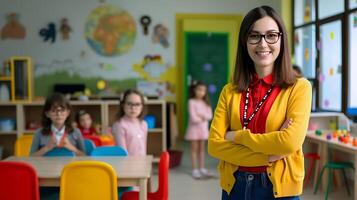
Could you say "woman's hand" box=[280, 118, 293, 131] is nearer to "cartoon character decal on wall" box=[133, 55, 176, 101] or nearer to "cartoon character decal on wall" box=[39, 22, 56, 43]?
"cartoon character decal on wall" box=[133, 55, 176, 101]

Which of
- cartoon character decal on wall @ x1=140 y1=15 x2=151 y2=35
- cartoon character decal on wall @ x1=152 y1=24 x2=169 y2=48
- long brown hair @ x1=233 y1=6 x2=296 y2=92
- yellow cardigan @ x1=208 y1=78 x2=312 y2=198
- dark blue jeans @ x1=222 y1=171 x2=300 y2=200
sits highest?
cartoon character decal on wall @ x1=140 y1=15 x2=151 y2=35

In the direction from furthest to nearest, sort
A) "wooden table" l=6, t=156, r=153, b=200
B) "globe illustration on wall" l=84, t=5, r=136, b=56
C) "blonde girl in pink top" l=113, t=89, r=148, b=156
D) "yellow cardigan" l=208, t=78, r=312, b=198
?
1. "globe illustration on wall" l=84, t=5, r=136, b=56
2. "blonde girl in pink top" l=113, t=89, r=148, b=156
3. "wooden table" l=6, t=156, r=153, b=200
4. "yellow cardigan" l=208, t=78, r=312, b=198

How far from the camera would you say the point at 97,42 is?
6742mm

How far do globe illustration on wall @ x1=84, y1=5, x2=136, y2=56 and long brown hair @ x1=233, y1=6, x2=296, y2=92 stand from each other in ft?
17.9

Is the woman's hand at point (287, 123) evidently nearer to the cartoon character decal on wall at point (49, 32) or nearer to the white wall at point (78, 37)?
the white wall at point (78, 37)

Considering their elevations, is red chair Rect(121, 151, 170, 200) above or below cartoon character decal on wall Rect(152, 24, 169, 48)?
below

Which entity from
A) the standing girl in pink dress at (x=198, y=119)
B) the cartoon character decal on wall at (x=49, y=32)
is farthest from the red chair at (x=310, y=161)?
the cartoon character decal on wall at (x=49, y=32)

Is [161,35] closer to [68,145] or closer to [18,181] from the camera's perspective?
[68,145]

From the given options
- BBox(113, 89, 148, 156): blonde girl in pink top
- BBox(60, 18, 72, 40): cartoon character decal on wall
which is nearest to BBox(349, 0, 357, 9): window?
BBox(113, 89, 148, 156): blonde girl in pink top

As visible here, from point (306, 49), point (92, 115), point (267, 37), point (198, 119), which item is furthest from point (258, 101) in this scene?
point (306, 49)

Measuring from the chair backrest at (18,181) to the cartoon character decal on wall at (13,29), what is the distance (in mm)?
4856

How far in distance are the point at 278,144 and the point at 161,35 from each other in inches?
222

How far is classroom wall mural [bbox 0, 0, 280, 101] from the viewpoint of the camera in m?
6.64

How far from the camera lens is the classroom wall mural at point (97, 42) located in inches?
261
